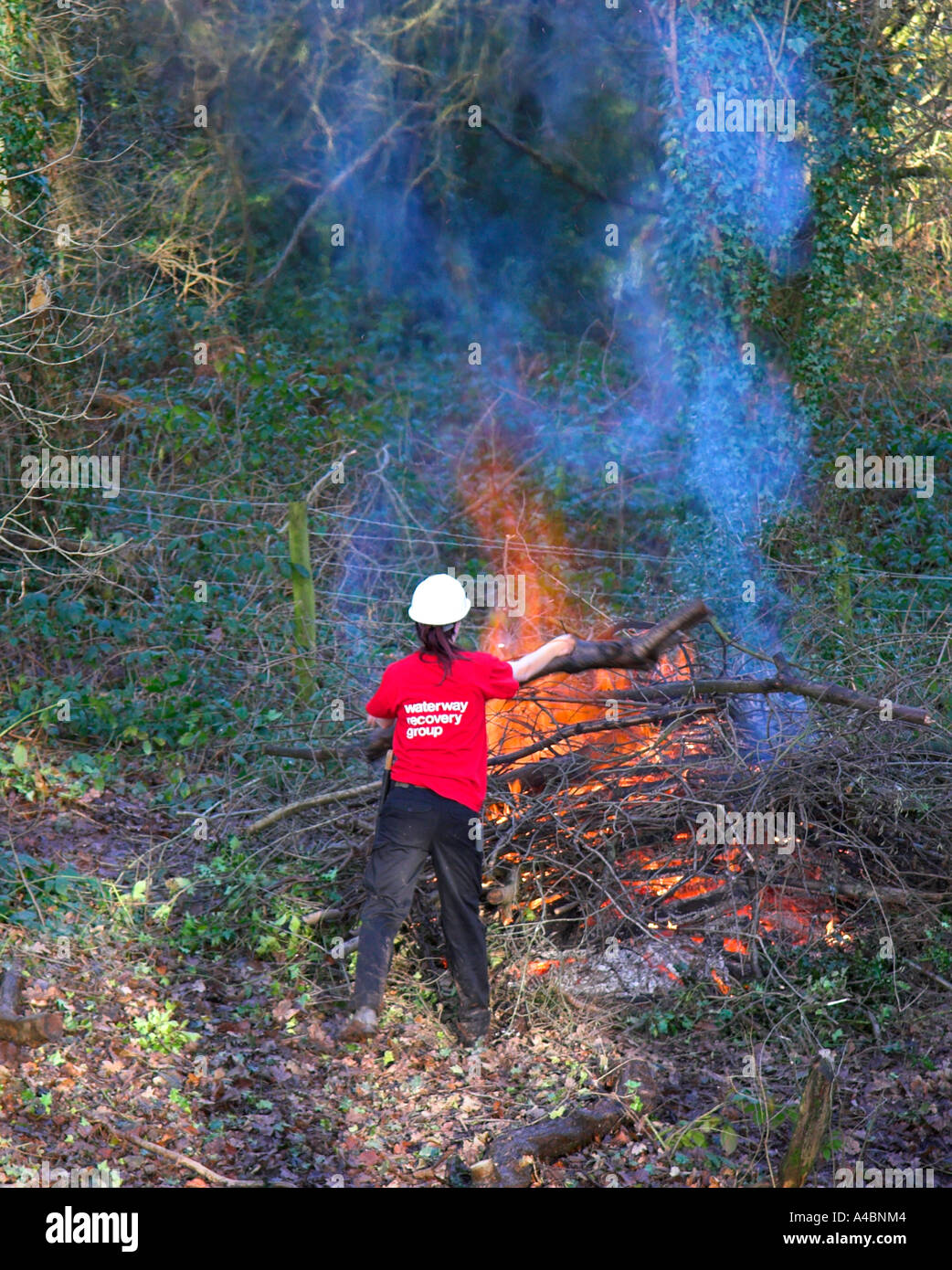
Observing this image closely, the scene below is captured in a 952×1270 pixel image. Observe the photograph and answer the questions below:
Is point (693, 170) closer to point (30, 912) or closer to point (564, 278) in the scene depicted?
point (564, 278)

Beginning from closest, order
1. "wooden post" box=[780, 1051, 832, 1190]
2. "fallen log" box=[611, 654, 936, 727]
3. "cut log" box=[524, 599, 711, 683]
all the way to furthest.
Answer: "wooden post" box=[780, 1051, 832, 1190]
"cut log" box=[524, 599, 711, 683]
"fallen log" box=[611, 654, 936, 727]

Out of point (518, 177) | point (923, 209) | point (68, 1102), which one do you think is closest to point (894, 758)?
point (68, 1102)

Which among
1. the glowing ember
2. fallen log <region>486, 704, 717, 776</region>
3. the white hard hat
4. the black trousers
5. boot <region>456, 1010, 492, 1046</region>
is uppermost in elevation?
the white hard hat

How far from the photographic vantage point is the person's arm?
5695 millimetres

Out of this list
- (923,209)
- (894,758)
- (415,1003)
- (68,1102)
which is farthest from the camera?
(923,209)

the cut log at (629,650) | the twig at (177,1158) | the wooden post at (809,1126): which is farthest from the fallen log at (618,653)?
the wooden post at (809,1126)

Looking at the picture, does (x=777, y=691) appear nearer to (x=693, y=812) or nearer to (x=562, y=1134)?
(x=693, y=812)

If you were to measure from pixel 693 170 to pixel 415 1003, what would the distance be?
9.49m

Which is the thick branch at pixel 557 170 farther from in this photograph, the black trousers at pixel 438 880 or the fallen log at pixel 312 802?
the black trousers at pixel 438 880

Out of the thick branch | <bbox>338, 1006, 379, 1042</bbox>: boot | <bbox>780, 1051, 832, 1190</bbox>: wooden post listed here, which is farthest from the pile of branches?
the thick branch

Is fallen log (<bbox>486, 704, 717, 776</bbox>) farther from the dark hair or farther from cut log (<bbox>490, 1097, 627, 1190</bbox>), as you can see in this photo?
cut log (<bbox>490, 1097, 627, 1190</bbox>)

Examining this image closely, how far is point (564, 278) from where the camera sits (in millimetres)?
17688

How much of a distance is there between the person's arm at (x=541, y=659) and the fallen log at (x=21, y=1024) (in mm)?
2436
